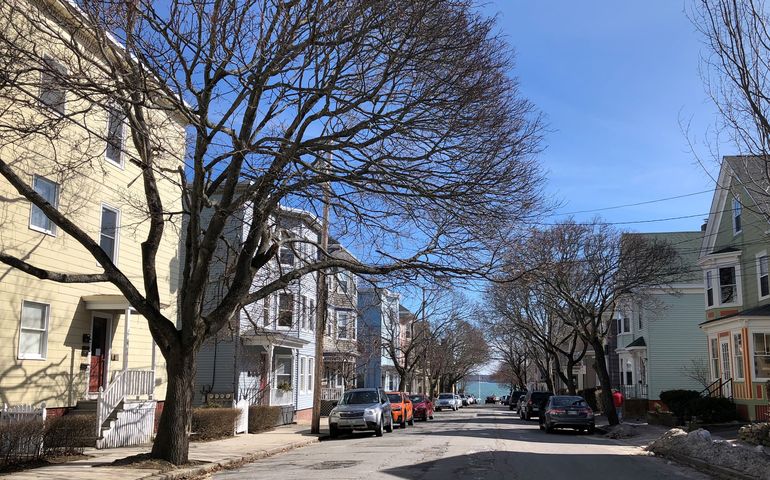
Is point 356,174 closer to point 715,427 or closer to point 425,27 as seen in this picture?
point 425,27

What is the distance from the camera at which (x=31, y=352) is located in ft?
55.5

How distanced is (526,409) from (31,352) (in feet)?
93.8

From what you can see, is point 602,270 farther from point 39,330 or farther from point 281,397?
point 39,330

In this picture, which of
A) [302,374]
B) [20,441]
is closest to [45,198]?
[20,441]

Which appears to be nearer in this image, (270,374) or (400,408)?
(400,408)

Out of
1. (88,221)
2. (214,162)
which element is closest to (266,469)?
(214,162)

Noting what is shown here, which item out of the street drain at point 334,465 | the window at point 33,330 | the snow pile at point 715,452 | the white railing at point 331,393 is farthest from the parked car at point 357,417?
the white railing at point 331,393

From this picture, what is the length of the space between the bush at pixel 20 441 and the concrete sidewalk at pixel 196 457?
1.71ft

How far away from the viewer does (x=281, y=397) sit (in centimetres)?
3247

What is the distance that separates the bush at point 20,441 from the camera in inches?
491

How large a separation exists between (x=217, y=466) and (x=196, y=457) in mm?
1442

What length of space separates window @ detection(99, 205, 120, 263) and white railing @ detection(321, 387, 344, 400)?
945 inches

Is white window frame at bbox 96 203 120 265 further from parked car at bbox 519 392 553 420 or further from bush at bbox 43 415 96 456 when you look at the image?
parked car at bbox 519 392 553 420

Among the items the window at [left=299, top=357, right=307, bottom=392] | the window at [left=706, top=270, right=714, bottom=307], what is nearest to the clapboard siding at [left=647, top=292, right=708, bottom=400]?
the window at [left=706, top=270, right=714, bottom=307]
